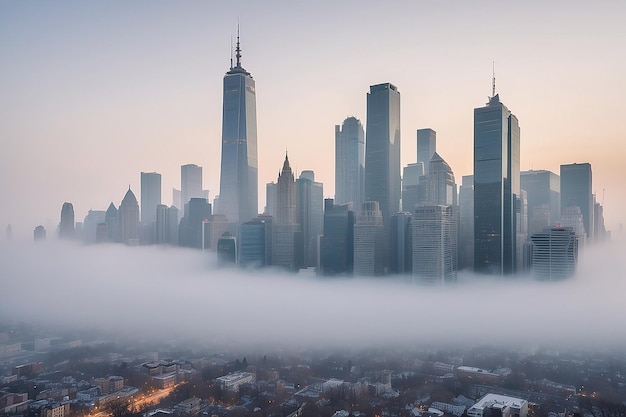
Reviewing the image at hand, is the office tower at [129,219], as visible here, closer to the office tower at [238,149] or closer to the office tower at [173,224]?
the office tower at [173,224]

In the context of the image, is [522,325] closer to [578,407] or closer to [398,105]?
[578,407]

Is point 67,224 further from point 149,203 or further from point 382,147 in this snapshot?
point 382,147

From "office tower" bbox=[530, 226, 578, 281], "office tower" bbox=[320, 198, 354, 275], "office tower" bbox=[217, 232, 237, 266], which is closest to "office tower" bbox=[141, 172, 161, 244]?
"office tower" bbox=[217, 232, 237, 266]

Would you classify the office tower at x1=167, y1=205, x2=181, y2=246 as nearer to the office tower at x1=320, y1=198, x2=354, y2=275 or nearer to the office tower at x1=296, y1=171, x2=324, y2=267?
the office tower at x1=296, y1=171, x2=324, y2=267

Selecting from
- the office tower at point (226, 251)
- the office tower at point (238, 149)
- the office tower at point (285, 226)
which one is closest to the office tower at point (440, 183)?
the office tower at point (285, 226)

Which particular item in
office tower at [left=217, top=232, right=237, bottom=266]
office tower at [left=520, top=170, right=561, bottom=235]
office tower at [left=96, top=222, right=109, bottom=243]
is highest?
office tower at [left=520, top=170, right=561, bottom=235]

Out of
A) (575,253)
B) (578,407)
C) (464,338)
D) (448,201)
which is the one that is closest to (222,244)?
(448,201)
